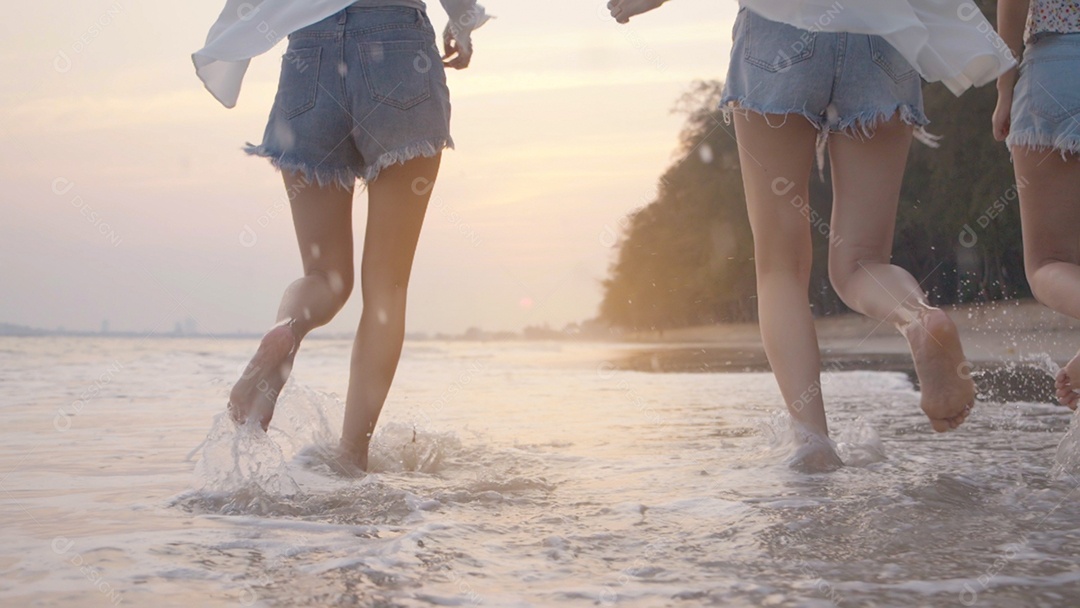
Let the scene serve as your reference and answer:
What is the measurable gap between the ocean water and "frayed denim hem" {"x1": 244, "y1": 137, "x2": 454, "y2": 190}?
28.6 inches

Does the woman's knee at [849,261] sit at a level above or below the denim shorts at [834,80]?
below

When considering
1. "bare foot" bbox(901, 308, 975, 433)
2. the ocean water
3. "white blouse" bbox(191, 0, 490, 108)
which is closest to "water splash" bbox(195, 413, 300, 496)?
the ocean water

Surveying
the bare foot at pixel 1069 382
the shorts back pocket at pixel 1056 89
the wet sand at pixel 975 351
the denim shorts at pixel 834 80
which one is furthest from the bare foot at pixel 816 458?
the wet sand at pixel 975 351

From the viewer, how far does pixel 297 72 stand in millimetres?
2760

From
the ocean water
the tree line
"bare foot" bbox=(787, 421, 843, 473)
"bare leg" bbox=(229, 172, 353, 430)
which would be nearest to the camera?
the ocean water

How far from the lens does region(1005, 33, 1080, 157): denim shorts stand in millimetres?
2781

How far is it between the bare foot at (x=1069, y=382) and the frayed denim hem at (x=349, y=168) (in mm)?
1900

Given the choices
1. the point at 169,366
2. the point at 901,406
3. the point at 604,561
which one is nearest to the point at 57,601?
the point at 604,561

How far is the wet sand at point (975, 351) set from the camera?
7.49 meters

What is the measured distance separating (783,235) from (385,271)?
1.21m

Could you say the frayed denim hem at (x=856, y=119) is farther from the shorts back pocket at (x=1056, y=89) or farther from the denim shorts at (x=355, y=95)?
the denim shorts at (x=355, y=95)

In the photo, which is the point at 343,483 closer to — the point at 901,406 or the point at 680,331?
the point at 901,406

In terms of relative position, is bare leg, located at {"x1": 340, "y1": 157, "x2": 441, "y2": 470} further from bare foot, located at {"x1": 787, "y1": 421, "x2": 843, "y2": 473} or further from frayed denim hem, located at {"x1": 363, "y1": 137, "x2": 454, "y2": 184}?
bare foot, located at {"x1": 787, "y1": 421, "x2": 843, "y2": 473}

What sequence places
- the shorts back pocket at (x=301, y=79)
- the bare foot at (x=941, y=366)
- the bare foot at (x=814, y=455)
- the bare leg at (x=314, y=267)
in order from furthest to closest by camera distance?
the shorts back pocket at (x=301, y=79)
the bare foot at (x=814, y=455)
the bare leg at (x=314, y=267)
the bare foot at (x=941, y=366)
